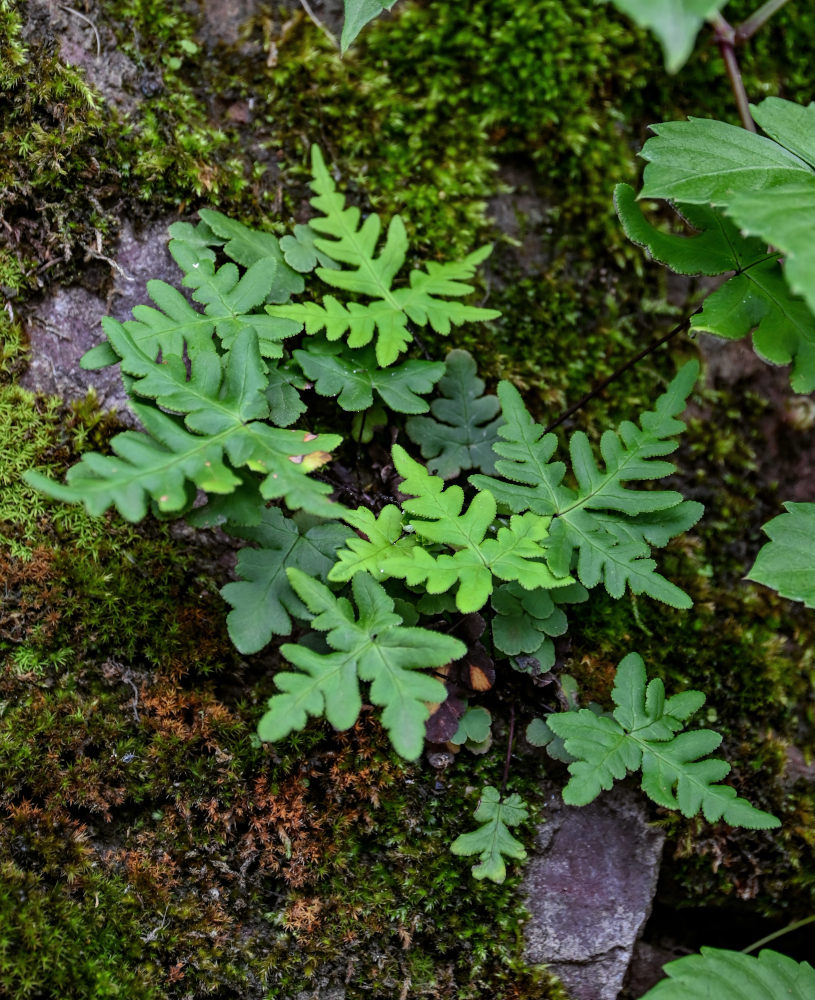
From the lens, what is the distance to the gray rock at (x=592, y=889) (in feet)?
8.80

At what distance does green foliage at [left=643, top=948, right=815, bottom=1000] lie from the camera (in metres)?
2.24

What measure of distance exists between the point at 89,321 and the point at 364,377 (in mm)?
1072

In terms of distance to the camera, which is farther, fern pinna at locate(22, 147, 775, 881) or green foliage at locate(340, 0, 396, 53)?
green foliage at locate(340, 0, 396, 53)

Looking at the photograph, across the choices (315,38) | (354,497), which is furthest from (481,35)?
(354,497)

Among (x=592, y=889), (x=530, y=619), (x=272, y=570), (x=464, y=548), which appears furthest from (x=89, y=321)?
(x=592, y=889)

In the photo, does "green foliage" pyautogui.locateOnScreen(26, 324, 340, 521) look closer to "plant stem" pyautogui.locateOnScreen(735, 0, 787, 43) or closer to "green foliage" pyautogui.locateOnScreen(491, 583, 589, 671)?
"green foliage" pyautogui.locateOnScreen(491, 583, 589, 671)

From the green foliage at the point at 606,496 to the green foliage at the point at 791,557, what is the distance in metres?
0.25

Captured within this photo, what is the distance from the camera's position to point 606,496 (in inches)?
104

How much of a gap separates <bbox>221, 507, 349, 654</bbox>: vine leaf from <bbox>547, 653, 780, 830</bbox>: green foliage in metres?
0.90

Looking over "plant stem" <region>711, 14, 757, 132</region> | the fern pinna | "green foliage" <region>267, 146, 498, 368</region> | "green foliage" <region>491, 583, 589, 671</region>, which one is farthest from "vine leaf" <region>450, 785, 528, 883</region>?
"plant stem" <region>711, 14, 757, 132</region>

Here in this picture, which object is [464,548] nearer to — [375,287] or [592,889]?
[375,287]

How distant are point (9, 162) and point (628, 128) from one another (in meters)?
2.68

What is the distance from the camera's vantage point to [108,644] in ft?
8.63

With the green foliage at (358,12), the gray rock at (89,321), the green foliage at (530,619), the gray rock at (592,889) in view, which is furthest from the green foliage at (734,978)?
the green foliage at (358,12)
